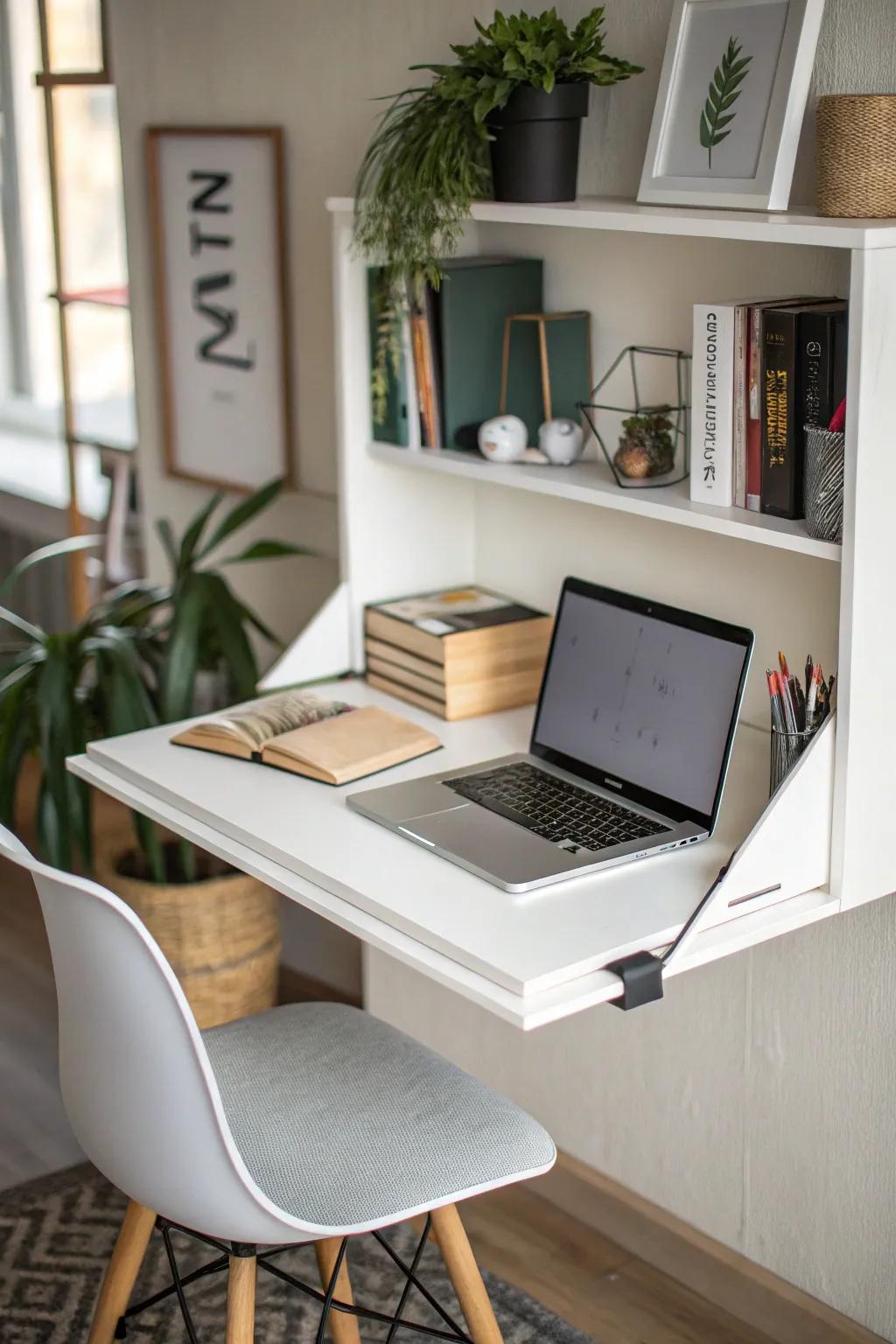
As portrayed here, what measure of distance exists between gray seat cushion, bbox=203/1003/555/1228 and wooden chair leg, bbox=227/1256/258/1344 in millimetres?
79

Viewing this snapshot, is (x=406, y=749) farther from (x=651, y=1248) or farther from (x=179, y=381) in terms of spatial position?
(x=179, y=381)

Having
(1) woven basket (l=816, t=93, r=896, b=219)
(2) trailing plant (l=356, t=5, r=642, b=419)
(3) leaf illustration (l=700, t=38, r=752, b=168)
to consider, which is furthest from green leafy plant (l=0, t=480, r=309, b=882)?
(1) woven basket (l=816, t=93, r=896, b=219)

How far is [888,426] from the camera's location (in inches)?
62.0

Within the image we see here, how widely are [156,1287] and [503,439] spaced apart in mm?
1226

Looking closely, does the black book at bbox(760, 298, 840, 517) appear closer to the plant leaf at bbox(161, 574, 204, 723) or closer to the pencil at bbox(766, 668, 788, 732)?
the pencil at bbox(766, 668, 788, 732)

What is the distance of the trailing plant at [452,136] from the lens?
185cm

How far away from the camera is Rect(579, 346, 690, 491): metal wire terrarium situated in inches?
75.5

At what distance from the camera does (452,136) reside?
1930 millimetres

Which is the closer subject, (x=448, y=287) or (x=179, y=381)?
(x=448, y=287)

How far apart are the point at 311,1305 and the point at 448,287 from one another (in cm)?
136

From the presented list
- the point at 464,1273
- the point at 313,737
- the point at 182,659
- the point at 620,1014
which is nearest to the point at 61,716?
the point at 182,659

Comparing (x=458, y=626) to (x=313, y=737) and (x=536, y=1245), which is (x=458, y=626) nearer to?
(x=313, y=737)

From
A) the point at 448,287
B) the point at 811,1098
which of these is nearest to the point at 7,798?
the point at 448,287

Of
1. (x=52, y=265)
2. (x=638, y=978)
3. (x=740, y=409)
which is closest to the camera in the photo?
(x=638, y=978)
